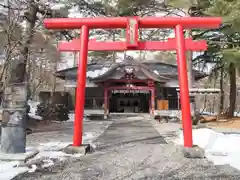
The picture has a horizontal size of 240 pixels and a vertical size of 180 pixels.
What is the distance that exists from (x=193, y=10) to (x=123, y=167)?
1330 centimetres

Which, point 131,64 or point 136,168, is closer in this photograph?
point 136,168

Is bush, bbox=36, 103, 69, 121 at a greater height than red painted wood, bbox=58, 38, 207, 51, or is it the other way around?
red painted wood, bbox=58, 38, 207, 51

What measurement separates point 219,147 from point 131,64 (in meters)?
15.8

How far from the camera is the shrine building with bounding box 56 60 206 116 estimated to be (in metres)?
24.2

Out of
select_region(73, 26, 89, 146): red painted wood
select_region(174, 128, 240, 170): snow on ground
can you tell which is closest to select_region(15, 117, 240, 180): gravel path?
select_region(174, 128, 240, 170): snow on ground

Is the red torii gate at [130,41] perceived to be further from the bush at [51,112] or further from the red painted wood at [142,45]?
the bush at [51,112]

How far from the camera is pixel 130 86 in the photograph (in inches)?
967

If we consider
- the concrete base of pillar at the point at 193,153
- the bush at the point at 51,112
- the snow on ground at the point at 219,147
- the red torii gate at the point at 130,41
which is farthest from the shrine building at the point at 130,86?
the concrete base of pillar at the point at 193,153

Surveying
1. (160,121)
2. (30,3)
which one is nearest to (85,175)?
(30,3)

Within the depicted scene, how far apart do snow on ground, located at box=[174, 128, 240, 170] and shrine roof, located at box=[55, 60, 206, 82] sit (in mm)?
12584

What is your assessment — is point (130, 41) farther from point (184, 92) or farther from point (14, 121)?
point (14, 121)

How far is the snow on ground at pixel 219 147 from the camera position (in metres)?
7.59

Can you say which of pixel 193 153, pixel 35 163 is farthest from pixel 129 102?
pixel 35 163

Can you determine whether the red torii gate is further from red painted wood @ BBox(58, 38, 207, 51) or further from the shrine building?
the shrine building
